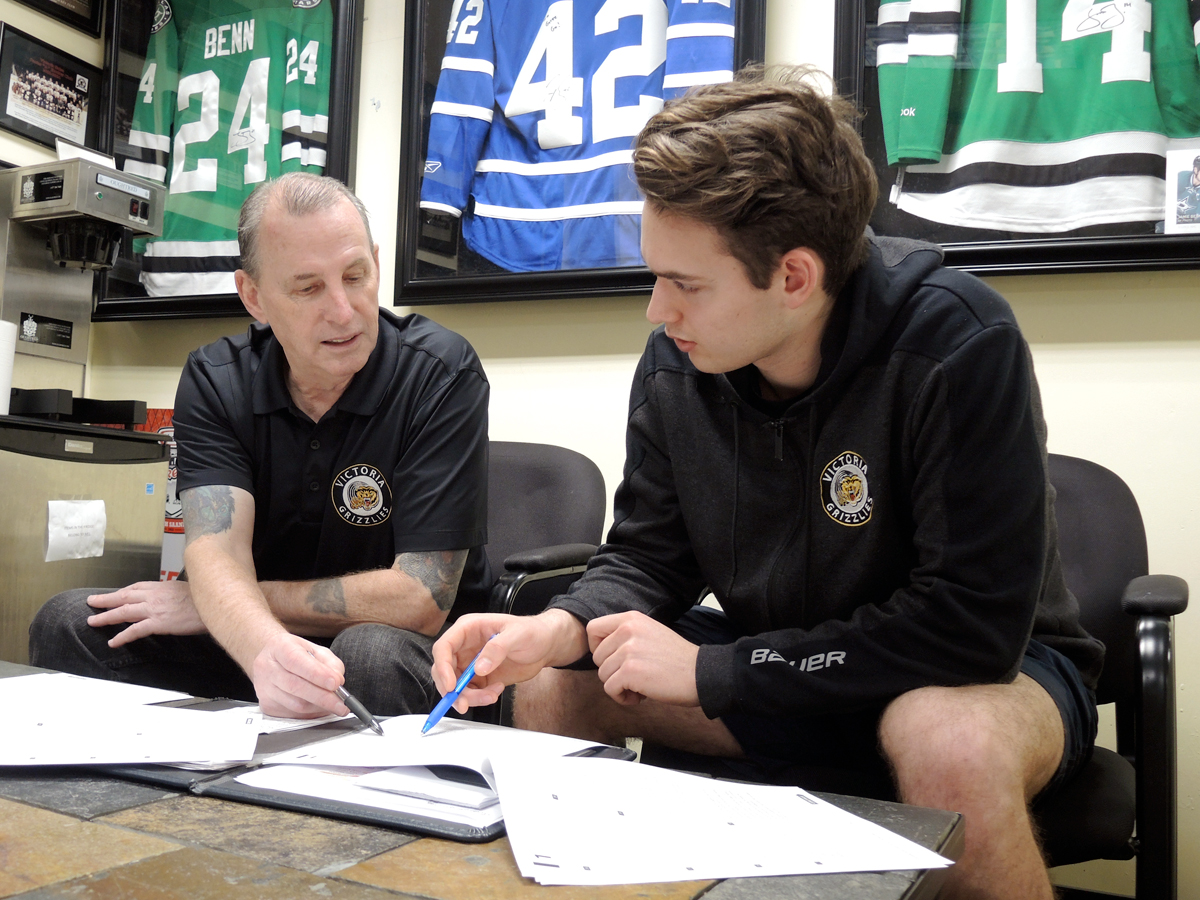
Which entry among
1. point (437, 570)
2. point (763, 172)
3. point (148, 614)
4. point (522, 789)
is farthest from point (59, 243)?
point (522, 789)

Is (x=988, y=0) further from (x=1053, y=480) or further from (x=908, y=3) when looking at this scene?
(x=1053, y=480)

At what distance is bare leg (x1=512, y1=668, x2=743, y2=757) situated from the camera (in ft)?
3.80

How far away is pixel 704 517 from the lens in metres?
1.20

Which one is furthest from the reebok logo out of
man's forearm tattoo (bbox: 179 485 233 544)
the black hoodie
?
man's forearm tattoo (bbox: 179 485 233 544)

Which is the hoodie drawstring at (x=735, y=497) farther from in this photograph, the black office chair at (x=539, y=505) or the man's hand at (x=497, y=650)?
the black office chair at (x=539, y=505)

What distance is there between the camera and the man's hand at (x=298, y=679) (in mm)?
945

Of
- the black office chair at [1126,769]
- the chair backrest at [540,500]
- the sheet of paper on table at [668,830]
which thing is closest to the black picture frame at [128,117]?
the chair backrest at [540,500]

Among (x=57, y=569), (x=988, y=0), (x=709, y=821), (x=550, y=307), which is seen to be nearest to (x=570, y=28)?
(x=550, y=307)

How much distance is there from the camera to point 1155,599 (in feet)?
3.58

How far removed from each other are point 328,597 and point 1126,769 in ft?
3.45

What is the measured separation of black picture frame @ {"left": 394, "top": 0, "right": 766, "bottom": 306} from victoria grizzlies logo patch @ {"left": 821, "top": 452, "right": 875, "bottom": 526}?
1.14 metres

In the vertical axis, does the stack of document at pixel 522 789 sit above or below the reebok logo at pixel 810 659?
below

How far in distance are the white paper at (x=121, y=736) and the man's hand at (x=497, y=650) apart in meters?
0.19

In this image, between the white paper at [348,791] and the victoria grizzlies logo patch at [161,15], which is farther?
the victoria grizzlies logo patch at [161,15]
